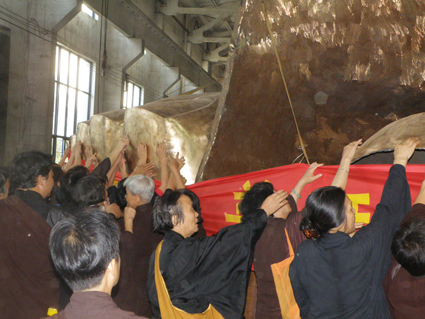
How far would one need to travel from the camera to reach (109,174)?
3523 millimetres

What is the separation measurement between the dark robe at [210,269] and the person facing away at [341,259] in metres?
0.25

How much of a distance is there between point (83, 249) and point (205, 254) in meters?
0.70

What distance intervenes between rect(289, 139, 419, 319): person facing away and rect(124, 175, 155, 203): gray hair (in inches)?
45.5

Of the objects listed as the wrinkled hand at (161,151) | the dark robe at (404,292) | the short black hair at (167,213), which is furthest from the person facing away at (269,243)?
the wrinkled hand at (161,151)

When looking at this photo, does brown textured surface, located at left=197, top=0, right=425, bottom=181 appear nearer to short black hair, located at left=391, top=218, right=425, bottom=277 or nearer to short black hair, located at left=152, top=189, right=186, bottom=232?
short black hair, located at left=152, top=189, right=186, bottom=232

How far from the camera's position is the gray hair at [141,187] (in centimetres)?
255

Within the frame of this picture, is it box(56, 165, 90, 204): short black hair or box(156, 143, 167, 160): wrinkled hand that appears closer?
box(56, 165, 90, 204): short black hair

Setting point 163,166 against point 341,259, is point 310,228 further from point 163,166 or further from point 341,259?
point 163,166

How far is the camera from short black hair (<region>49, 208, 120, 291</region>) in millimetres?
1184

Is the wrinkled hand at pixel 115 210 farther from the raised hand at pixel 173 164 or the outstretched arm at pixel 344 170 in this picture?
the outstretched arm at pixel 344 170

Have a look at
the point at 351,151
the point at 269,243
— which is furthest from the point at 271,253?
the point at 351,151

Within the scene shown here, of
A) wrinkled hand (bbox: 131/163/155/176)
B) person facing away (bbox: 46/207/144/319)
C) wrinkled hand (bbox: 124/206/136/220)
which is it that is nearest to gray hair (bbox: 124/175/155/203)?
wrinkled hand (bbox: 124/206/136/220)

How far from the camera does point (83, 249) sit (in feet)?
3.92

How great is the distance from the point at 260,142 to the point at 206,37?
54.5 ft
